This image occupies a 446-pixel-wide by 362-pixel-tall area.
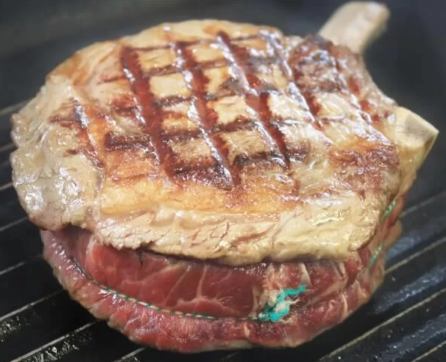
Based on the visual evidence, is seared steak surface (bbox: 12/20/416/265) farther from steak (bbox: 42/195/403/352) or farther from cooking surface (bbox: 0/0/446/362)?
cooking surface (bbox: 0/0/446/362)

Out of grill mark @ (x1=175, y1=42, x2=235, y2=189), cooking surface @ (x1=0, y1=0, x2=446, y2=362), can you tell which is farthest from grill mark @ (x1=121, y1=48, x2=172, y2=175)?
cooking surface @ (x1=0, y1=0, x2=446, y2=362)

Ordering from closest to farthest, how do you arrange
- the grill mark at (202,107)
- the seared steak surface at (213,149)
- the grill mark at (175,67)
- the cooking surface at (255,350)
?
the seared steak surface at (213,149), the grill mark at (202,107), the cooking surface at (255,350), the grill mark at (175,67)

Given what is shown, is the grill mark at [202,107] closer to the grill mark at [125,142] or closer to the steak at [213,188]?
the steak at [213,188]

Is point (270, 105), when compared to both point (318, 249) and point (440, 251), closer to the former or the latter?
point (318, 249)

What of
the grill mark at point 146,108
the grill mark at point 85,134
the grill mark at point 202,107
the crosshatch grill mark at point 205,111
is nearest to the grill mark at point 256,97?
the crosshatch grill mark at point 205,111

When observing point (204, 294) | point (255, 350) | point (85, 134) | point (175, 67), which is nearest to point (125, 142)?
point (85, 134)

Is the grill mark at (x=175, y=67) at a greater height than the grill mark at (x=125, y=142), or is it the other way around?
the grill mark at (x=175, y=67)

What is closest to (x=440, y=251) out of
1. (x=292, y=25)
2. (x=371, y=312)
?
(x=371, y=312)
